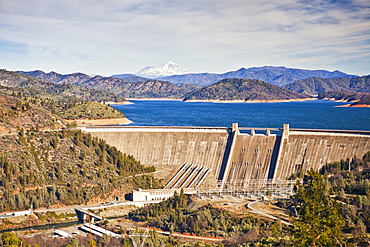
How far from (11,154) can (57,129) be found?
13597 millimetres

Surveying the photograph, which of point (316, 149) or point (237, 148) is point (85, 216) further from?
point (316, 149)

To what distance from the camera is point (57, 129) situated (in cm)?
8819

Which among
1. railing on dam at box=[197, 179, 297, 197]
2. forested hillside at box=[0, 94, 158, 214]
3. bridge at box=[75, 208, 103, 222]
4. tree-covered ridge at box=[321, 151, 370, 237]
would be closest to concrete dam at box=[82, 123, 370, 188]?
railing on dam at box=[197, 179, 297, 197]

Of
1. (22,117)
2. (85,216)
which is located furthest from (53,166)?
(22,117)

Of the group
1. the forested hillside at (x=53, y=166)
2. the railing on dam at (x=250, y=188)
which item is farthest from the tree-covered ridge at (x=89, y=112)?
the railing on dam at (x=250, y=188)

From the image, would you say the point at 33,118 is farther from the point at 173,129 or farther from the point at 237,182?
the point at 237,182

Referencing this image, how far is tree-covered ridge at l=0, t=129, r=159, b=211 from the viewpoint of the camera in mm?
70250

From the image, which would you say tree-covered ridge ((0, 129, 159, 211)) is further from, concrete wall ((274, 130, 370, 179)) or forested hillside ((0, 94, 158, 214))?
concrete wall ((274, 130, 370, 179))

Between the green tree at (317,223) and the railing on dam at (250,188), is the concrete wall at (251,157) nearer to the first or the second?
the railing on dam at (250,188)

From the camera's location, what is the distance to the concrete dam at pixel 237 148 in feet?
246

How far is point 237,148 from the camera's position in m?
79.9

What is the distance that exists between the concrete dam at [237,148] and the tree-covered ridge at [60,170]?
10.5ft

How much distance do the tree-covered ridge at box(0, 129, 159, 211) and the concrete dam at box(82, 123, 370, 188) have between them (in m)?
3.20

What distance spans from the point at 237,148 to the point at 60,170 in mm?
29589
